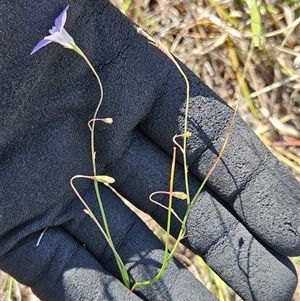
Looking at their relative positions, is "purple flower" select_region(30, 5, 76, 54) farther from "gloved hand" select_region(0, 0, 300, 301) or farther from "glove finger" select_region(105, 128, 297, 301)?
"glove finger" select_region(105, 128, 297, 301)

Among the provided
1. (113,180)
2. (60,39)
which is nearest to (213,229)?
(113,180)

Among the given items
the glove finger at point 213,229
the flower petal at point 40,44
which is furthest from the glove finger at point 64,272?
the flower petal at point 40,44

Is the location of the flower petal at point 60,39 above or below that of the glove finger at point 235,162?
above

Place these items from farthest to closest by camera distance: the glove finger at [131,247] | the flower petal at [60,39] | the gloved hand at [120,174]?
the glove finger at [131,247] → the gloved hand at [120,174] → the flower petal at [60,39]

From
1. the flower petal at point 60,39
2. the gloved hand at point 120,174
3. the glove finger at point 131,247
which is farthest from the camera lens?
the glove finger at point 131,247

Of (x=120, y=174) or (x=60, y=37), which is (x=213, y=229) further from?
(x=60, y=37)

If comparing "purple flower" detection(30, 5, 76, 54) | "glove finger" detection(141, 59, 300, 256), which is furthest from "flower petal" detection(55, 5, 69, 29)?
"glove finger" detection(141, 59, 300, 256)

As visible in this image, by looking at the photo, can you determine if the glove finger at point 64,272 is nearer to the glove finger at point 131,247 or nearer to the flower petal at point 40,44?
the glove finger at point 131,247

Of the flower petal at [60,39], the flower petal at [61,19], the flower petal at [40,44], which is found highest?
the flower petal at [61,19]

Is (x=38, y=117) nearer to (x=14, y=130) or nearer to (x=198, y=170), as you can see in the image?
(x=14, y=130)
